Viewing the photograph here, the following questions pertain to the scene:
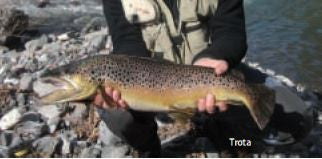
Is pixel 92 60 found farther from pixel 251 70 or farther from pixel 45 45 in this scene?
pixel 45 45

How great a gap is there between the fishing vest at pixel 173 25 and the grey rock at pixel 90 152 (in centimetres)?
98

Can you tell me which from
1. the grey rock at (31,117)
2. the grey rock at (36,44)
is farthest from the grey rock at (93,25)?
the grey rock at (31,117)

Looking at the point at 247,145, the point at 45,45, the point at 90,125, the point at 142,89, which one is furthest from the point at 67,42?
the point at 142,89

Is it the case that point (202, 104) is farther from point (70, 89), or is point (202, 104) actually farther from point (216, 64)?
point (70, 89)

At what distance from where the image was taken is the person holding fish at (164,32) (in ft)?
16.5

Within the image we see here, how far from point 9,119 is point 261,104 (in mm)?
2614

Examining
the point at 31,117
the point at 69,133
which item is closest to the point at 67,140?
Result: the point at 69,133

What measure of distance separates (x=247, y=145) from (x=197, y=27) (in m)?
1.19

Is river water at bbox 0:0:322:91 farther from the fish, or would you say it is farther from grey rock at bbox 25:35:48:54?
the fish

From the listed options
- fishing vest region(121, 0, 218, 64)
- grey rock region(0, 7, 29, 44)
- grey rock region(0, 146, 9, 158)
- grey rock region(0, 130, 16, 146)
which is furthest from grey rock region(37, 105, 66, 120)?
grey rock region(0, 7, 29, 44)

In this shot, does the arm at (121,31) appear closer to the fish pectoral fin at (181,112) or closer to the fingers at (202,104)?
the fish pectoral fin at (181,112)

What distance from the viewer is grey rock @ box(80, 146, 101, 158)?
5.36 metres

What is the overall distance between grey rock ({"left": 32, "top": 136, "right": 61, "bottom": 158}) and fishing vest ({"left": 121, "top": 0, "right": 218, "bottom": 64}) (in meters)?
1.17

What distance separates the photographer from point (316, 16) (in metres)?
13.3
